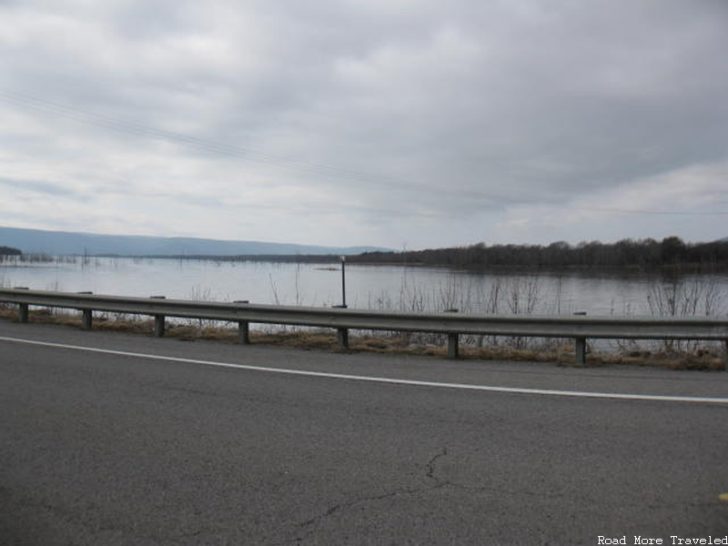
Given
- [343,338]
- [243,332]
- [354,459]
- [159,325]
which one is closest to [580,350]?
[343,338]

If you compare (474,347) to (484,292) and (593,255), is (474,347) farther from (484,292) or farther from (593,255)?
(593,255)

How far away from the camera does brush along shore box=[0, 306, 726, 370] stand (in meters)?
8.90

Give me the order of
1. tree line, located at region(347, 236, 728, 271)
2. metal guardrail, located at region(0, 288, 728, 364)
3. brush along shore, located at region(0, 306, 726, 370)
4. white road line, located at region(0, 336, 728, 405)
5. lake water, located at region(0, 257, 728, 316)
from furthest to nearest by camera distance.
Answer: tree line, located at region(347, 236, 728, 271) → lake water, located at region(0, 257, 728, 316) → brush along shore, located at region(0, 306, 726, 370) → metal guardrail, located at region(0, 288, 728, 364) → white road line, located at region(0, 336, 728, 405)

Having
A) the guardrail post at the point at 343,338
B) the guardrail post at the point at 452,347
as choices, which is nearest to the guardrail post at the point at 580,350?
the guardrail post at the point at 452,347

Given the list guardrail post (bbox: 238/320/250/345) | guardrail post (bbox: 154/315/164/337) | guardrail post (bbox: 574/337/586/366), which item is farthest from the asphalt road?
guardrail post (bbox: 154/315/164/337)

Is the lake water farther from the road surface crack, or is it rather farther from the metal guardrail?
the road surface crack

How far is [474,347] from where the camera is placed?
34.7ft

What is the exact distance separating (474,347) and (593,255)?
65047mm

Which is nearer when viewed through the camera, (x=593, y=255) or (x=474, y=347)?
(x=474, y=347)

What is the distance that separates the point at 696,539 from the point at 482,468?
56.8 inches

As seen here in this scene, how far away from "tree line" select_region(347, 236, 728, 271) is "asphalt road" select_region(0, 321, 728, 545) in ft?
180

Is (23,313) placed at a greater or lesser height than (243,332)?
greater

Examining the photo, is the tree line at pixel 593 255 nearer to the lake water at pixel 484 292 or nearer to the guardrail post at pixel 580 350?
the lake water at pixel 484 292

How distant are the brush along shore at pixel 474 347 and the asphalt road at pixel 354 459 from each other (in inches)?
54.1
